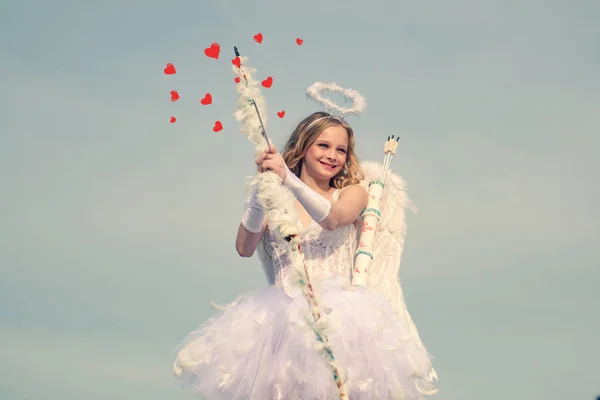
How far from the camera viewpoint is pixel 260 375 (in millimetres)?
4957

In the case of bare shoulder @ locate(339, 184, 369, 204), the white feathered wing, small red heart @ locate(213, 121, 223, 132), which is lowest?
the white feathered wing

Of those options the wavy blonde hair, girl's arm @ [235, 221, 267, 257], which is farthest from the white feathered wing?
girl's arm @ [235, 221, 267, 257]

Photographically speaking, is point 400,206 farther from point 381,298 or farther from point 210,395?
point 210,395

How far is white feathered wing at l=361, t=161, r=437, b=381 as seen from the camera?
5.95 m

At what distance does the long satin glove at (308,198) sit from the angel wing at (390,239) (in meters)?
0.73

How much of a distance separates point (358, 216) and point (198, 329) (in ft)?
4.85

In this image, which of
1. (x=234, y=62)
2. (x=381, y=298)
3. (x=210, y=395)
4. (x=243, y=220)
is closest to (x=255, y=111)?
(x=234, y=62)

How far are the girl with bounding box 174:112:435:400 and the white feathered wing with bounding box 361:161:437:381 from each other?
0.24 meters

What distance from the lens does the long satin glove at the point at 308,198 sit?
17.2 ft

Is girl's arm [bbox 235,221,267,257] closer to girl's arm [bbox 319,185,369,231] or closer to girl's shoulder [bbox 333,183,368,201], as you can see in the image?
girl's arm [bbox 319,185,369,231]

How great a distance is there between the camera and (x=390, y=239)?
6246mm

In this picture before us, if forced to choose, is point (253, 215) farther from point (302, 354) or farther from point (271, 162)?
point (302, 354)

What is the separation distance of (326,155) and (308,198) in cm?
94

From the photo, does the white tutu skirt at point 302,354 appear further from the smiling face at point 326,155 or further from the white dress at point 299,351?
the smiling face at point 326,155
